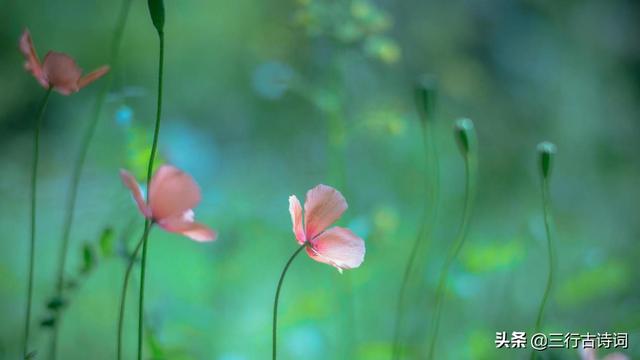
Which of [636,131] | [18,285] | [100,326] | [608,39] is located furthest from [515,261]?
[608,39]

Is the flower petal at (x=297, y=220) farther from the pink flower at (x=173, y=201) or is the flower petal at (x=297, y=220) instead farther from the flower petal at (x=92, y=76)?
the flower petal at (x=92, y=76)

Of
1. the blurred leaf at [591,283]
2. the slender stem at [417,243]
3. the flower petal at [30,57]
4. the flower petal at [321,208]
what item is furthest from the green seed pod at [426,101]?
the blurred leaf at [591,283]

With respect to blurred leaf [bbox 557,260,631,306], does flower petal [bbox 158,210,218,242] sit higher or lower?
higher

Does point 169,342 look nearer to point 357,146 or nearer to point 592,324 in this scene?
point 592,324

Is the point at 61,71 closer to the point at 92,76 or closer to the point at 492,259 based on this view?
the point at 92,76

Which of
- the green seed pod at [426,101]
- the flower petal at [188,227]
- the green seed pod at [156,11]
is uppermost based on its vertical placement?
the green seed pod at [156,11]

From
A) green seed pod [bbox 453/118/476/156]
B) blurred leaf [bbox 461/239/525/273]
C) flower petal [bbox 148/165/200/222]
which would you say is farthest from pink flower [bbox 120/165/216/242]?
blurred leaf [bbox 461/239/525/273]

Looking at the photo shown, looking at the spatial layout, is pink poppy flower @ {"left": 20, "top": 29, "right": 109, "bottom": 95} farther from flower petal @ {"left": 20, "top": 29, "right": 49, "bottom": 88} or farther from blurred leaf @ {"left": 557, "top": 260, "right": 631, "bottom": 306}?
blurred leaf @ {"left": 557, "top": 260, "right": 631, "bottom": 306}
